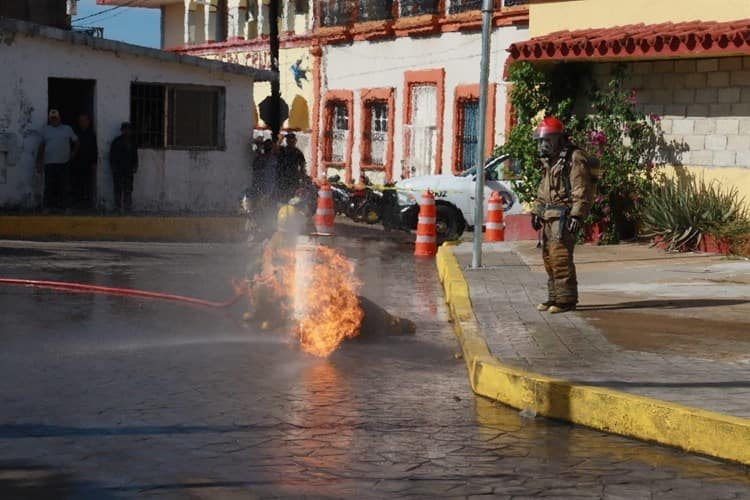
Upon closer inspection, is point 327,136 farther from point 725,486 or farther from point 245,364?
point 725,486

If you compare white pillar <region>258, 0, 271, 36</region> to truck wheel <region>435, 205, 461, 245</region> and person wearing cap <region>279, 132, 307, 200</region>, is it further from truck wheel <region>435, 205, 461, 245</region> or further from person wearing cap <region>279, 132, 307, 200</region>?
person wearing cap <region>279, 132, 307, 200</region>

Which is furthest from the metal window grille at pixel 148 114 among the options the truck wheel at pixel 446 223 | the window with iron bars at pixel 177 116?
the truck wheel at pixel 446 223

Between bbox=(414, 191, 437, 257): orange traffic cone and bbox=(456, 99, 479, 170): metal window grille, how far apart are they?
10792 mm

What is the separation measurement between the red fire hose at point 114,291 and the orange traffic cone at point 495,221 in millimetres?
8344

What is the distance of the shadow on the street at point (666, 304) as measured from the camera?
12734mm

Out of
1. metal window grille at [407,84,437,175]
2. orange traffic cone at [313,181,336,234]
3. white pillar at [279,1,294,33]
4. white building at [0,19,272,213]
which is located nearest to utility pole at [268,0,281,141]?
metal window grille at [407,84,437,175]

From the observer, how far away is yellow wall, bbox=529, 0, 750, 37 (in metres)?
19.2

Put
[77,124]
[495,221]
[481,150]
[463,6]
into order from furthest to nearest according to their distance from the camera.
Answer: [463,6] < [77,124] < [495,221] < [481,150]

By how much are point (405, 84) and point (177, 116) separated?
9.98 meters

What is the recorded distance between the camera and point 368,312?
450 inches

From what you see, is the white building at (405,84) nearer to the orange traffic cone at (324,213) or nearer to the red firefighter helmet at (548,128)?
the orange traffic cone at (324,213)

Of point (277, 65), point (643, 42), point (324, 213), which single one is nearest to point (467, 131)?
point (277, 65)

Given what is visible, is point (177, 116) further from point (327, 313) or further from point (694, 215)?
point (327, 313)

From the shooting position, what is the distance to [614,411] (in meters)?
8.06
